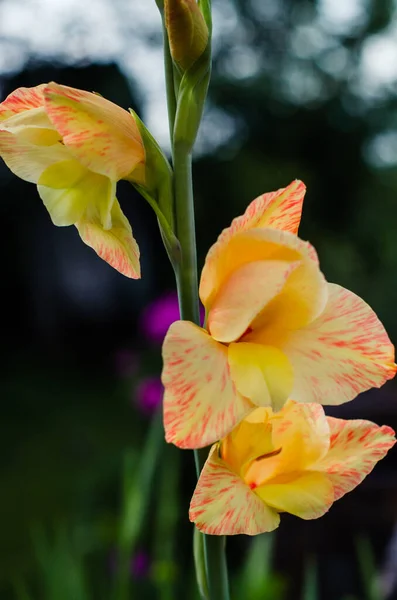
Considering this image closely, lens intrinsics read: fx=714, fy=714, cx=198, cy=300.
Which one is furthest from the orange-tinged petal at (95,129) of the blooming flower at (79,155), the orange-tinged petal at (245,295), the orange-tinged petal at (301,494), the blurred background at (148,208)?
the blurred background at (148,208)

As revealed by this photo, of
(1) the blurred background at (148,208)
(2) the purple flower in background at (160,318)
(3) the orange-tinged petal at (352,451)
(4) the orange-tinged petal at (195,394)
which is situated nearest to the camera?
(4) the orange-tinged petal at (195,394)

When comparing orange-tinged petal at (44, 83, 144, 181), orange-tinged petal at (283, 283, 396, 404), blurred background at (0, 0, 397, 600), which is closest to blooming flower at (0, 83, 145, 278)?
orange-tinged petal at (44, 83, 144, 181)

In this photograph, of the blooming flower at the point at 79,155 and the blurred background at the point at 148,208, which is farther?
the blurred background at the point at 148,208

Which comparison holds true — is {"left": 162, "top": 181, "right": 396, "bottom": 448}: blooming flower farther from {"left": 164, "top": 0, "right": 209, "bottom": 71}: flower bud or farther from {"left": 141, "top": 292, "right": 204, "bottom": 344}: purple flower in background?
{"left": 141, "top": 292, "right": 204, "bottom": 344}: purple flower in background

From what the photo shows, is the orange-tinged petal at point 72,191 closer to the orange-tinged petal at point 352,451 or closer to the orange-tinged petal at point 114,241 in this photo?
the orange-tinged petal at point 114,241

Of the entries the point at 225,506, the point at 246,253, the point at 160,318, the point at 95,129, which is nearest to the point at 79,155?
the point at 95,129

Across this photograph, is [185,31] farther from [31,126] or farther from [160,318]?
[160,318]

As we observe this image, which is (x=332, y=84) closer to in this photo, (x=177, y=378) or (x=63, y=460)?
(x=63, y=460)
